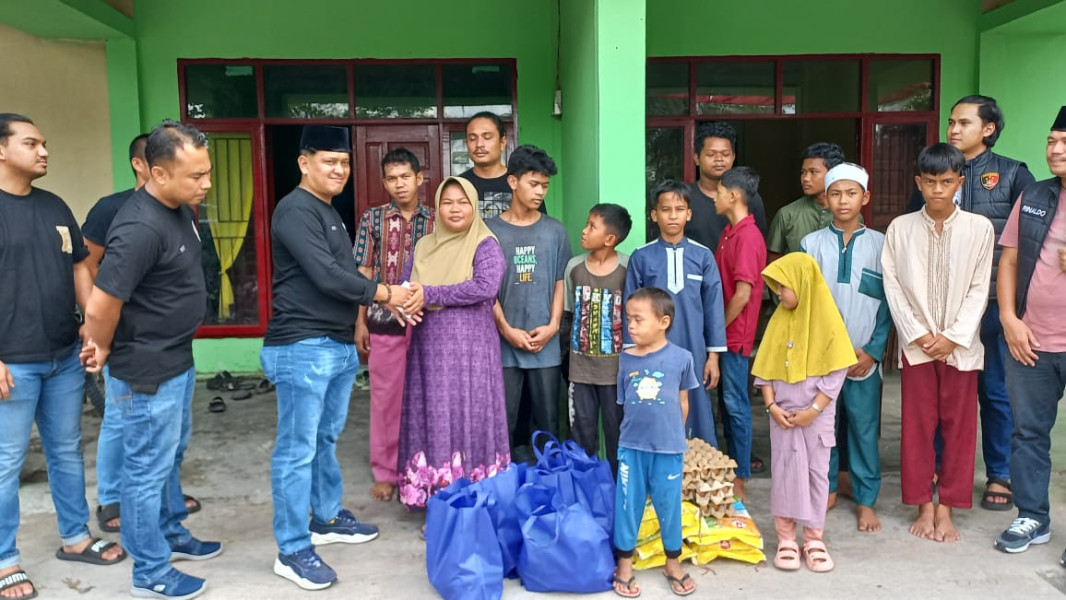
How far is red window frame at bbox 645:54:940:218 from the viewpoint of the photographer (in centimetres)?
667

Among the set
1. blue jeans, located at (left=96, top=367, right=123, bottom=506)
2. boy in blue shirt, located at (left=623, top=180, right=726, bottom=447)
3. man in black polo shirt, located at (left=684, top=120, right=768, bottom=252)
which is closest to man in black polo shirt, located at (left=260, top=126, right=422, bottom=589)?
blue jeans, located at (left=96, top=367, right=123, bottom=506)

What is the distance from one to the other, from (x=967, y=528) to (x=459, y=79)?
4.99 metres

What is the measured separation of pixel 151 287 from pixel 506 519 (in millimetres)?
1501

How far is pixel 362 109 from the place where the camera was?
667 centimetres

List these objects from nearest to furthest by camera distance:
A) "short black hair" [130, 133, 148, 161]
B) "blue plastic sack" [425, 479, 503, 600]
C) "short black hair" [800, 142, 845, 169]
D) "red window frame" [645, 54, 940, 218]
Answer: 1. "blue plastic sack" [425, 479, 503, 600]
2. "short black hair" [130, 133, 148, 161]
3. "short black hair" [800, 142, 845, 169]
4. "red window frame" [645, 54, 940, 218]

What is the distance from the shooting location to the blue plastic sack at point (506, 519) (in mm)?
2910

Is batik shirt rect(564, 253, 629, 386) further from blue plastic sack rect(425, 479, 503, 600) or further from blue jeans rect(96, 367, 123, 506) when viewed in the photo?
blue jeans rect(96, 367, 123, 506)

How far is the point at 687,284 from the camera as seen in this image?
11.4 feet

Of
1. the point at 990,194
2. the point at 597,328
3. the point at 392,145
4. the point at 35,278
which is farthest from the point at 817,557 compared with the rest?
the point at 392,145

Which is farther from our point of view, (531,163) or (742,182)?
(742,182)

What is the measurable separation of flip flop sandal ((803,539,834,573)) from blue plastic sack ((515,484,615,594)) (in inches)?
31.6

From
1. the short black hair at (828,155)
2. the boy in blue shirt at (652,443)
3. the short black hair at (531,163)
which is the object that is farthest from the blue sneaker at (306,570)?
the short black hair at (828,155)

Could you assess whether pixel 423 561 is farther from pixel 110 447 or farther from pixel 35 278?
pixel 35 278

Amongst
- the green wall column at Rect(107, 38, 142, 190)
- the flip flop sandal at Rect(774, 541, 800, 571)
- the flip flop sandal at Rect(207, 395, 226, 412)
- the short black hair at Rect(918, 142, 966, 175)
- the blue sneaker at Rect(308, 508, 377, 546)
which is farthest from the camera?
the green wall column at Rect(107, 38, 142, 190)
